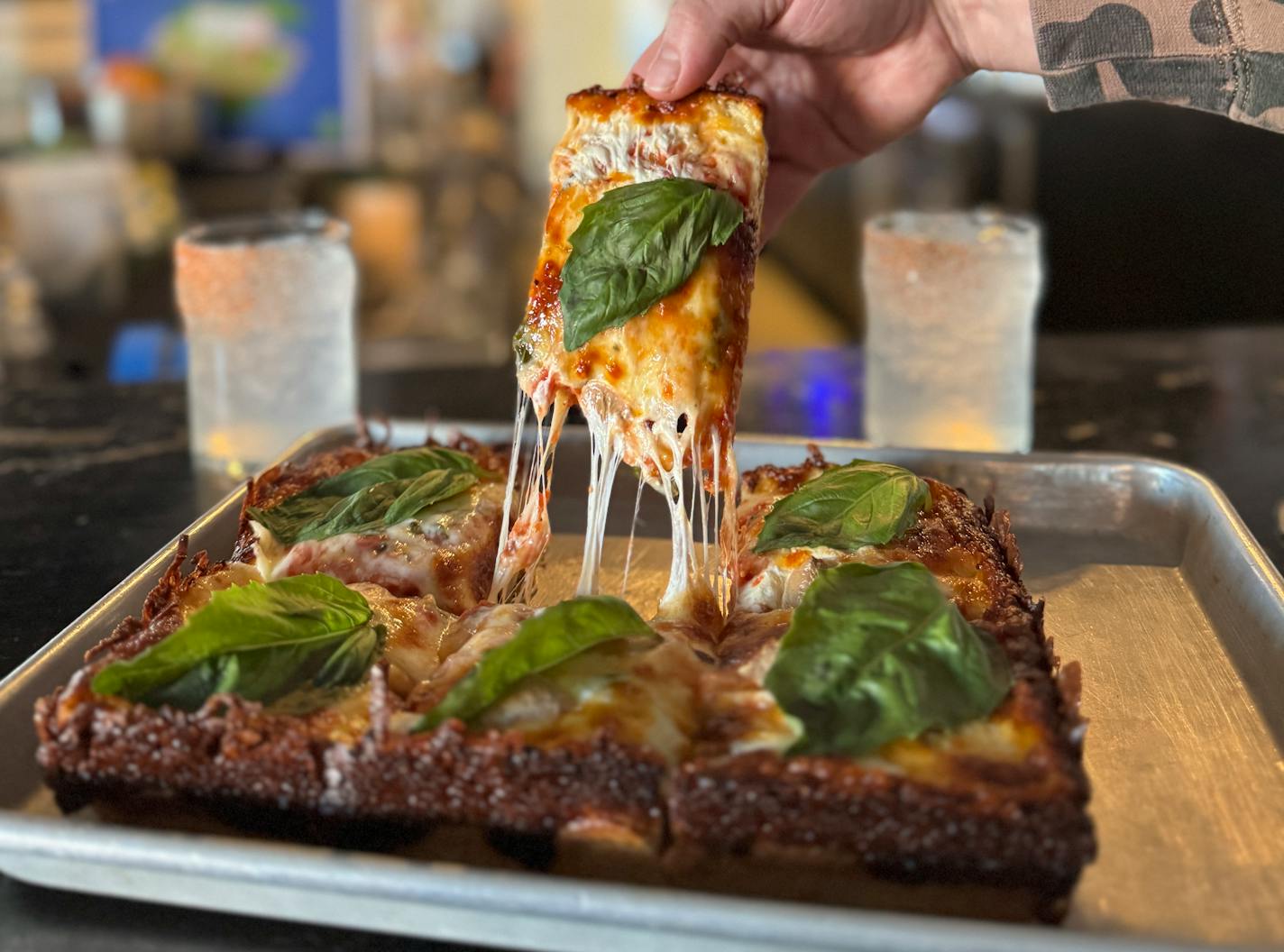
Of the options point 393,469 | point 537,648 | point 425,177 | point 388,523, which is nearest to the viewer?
point 537,648

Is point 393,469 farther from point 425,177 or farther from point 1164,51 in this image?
point 425,177

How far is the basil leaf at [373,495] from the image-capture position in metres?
1.88

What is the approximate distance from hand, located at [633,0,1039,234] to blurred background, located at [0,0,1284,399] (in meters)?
1.77

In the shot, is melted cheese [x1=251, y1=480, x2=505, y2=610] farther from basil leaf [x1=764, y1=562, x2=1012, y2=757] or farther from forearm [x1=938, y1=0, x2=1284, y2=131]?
forearm [x1=938, y1=0, x2=1284, y2=131]

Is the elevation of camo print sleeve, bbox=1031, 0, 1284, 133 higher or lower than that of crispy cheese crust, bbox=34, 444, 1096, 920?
higher

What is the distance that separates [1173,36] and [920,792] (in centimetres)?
154

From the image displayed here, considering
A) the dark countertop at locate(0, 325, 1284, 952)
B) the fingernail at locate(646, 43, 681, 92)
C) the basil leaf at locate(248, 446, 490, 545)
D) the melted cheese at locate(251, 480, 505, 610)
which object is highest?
the fingernail at locate(646, 43, 681, 92)

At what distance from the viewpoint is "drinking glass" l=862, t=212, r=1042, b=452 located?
2.60m

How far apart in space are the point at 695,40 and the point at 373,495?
0.86 metres

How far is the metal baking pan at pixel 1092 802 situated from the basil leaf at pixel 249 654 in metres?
0.15

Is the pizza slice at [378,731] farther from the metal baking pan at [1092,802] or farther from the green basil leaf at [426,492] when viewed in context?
the green basil leaf at [426,492]

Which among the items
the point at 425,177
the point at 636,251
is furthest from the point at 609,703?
the point at 425,177

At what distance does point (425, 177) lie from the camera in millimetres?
7500

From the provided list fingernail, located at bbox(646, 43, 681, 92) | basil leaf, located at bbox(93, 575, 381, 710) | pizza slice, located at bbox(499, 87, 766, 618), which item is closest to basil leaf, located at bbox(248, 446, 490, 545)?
pizza slice, located at bbox(499, 87, 766, 618)
